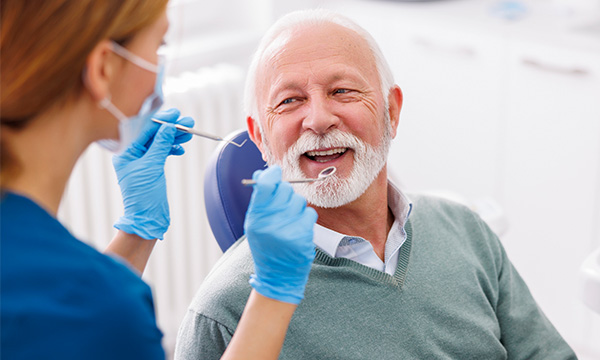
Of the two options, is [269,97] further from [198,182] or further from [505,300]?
[198,182]

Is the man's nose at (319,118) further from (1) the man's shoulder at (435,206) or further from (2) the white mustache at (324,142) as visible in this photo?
(1) the man's shoulder at (435,206)

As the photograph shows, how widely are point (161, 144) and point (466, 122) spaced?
5.77 feet

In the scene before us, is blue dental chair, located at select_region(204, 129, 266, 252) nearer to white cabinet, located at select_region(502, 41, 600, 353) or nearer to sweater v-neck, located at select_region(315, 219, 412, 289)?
sweater v-neck, located at select_region(315, 219, 412, 289)

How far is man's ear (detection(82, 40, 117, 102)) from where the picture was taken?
98 cm

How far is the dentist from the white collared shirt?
0.43 meters

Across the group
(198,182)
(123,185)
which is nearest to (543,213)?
(198,182)

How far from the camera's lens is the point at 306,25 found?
163 cm

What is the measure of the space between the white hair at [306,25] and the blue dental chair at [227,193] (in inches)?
4.3

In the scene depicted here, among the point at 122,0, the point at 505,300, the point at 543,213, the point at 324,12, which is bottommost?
the point at 543,213

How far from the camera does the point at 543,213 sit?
2.92 m

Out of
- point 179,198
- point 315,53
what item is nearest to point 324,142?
point 315,53

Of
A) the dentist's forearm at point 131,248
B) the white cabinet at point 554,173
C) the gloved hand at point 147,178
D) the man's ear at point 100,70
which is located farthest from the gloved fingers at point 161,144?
the white cabinet at point 554,173

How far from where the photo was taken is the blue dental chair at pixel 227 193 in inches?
66.4

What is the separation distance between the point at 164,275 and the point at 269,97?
1.43 metres
